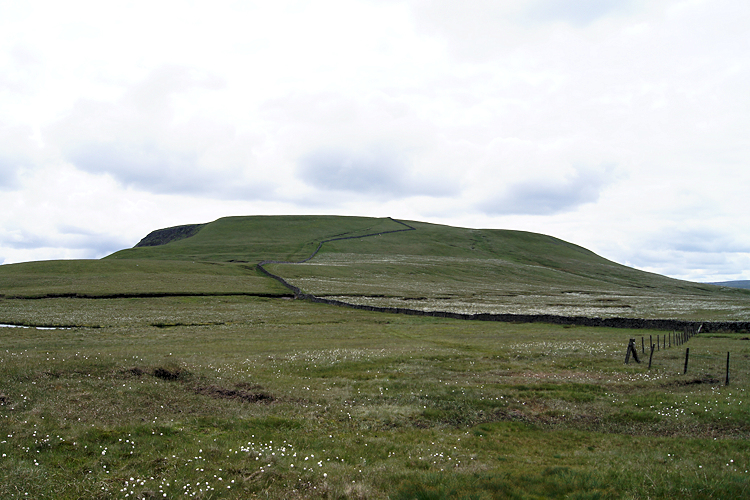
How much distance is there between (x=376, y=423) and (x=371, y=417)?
0.81 meters

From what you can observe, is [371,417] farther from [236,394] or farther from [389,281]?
[389,281]

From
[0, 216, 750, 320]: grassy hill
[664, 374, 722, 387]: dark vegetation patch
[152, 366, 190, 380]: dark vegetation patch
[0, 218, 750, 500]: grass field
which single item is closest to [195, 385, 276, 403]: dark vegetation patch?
[0, 218, 750, 500]: grass field

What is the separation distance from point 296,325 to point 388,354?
23.6 m

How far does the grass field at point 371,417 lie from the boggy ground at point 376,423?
0.27ft

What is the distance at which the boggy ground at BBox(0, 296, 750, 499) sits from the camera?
38.1 feet

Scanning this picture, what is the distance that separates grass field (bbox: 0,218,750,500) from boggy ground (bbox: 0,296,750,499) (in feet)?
0.27

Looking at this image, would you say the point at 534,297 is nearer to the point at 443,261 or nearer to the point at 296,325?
the point at 296,325

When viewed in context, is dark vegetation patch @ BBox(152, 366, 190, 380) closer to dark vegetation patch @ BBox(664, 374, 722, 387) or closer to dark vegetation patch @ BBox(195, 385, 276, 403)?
dark vegetation patch @ BBox(195, 385, 276, 403)

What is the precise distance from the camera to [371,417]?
63.7 feet

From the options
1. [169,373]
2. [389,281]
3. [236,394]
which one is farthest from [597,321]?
[389,281]

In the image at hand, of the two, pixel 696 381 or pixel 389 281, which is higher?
pixel 389 281

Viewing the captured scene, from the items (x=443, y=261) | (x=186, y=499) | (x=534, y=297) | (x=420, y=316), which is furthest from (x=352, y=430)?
(x=443, y=261)

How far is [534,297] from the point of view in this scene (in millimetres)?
96625

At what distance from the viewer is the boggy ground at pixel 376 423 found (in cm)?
1162
